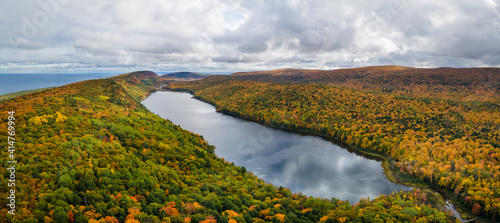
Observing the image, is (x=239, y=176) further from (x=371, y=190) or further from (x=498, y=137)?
(x=498, y=137)

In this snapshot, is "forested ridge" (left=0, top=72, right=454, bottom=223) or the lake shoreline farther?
the lake shoreline

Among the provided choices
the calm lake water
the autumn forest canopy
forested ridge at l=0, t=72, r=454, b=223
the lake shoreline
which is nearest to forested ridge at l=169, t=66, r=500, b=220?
the autumn forest canopy

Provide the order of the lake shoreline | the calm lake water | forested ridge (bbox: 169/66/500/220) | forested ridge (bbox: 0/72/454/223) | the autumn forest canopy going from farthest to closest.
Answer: the calm lake water < forested ridge (bbox: 169/66/500/220) < the lake shoreline < the autumn forest canopy < forested ridge (bbox: 0/72/454/223)

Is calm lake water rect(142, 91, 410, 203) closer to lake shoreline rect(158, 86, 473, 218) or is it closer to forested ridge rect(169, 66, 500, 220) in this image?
lake shoreline rect(158, 86, 473, 218)

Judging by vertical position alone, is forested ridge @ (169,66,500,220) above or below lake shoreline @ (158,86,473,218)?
above

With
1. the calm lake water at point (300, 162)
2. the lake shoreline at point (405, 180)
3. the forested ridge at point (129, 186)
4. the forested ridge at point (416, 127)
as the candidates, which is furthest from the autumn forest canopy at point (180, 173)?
the calm lake water at point (300, 162)

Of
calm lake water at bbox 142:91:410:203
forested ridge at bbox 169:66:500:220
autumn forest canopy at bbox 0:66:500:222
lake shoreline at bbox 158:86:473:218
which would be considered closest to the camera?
autumn forest canopy at bbox 0:66:500:222

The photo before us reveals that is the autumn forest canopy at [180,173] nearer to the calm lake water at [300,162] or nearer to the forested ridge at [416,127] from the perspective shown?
the forested ridge at [416,127]

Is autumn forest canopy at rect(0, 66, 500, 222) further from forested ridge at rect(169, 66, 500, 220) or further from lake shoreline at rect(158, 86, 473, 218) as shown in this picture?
lake shoreline at rect(158, 86, 473, 218)

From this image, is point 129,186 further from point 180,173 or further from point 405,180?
point 405,180
